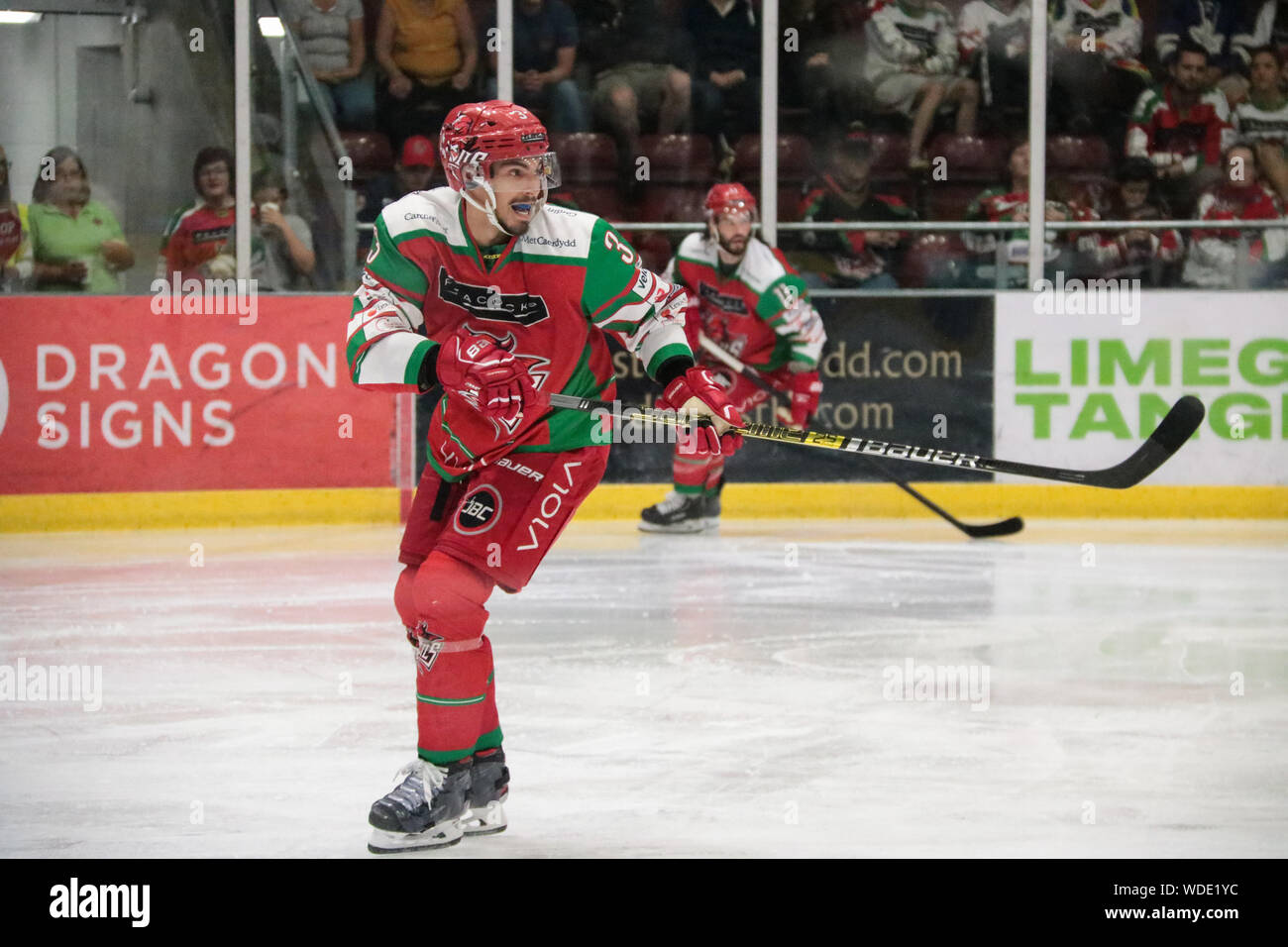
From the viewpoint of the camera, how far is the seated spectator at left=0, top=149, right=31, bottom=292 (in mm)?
7359

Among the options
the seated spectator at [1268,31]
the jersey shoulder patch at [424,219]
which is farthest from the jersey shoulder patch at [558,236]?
the seated spectator at [1268,31]

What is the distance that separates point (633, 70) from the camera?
8391 millimetres

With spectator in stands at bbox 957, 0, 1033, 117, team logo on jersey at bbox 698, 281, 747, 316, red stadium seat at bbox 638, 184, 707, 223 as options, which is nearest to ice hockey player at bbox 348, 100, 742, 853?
team logo on jersey at bbox 698, 281, 747, 316

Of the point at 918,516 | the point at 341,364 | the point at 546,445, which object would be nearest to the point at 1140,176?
the point at 918,516

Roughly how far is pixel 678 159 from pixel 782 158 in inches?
21.3

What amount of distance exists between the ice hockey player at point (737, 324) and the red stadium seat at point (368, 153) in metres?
1.53

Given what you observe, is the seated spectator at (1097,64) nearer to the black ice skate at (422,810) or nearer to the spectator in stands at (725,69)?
the spectator in stands at (725,69)

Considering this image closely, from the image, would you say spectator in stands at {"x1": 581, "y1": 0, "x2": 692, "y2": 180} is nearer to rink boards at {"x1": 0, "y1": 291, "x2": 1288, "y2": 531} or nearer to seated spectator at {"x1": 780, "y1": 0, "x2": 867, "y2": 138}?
seated spectator at {"x1": 780, "y1": 0, "x2": 867, "y2": 138}

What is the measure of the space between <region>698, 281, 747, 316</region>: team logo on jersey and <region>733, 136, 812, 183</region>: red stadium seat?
0.97 metres

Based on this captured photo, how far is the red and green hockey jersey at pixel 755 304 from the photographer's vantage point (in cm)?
723

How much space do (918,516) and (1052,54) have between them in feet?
7.58
